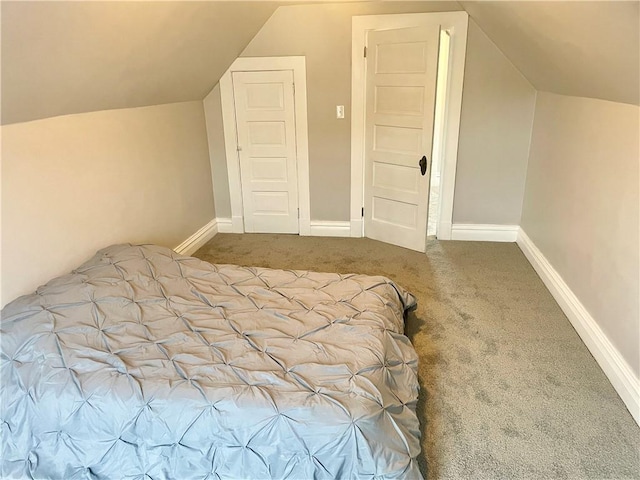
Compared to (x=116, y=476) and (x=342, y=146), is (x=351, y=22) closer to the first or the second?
(x=342, y=146)

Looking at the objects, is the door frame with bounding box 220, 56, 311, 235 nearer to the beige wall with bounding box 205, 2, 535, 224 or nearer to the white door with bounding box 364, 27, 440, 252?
the beige wall with bounding box 205, 2, 535, 224

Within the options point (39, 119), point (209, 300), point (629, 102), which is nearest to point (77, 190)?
point (39, 119)

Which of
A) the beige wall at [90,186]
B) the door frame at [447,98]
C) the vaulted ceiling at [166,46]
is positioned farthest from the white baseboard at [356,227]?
the vaulted ceiling at [166,46]

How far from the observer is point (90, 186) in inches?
109

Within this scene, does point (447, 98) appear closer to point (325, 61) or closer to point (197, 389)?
point (325, 61)

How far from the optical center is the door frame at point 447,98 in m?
3.81

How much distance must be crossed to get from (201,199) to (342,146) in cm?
146

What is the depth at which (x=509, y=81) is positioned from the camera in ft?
12.8

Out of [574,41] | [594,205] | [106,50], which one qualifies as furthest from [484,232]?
[106,50]

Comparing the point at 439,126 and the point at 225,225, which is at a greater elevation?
the point at 439,126

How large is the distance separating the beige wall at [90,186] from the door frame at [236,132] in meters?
0.35

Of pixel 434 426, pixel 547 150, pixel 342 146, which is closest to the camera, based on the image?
pixel 434 426

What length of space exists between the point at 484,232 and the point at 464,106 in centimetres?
120

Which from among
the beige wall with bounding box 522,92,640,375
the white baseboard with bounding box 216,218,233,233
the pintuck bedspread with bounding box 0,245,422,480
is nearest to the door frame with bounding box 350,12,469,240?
the beige wall with bounding box 522,92,640,375
